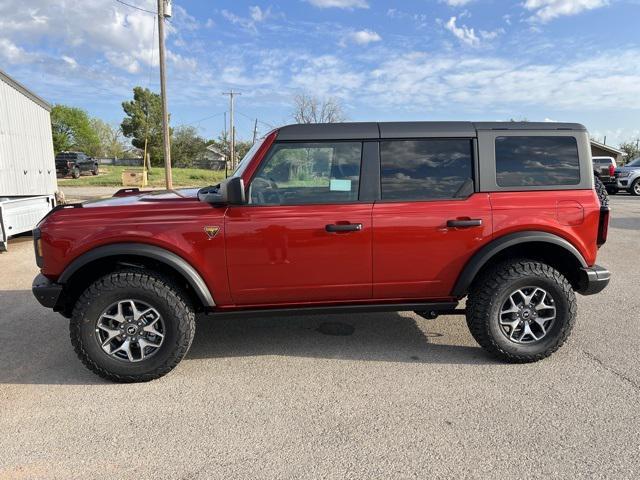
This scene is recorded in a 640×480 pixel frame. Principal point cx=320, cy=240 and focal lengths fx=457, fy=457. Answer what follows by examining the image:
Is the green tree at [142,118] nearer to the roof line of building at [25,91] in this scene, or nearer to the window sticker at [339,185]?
the roof line of building at [25,91]

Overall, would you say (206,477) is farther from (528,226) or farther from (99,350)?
(528,226)

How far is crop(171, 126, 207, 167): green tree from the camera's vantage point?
59450 millimetres

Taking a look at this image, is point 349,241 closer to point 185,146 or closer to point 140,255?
point 140,255

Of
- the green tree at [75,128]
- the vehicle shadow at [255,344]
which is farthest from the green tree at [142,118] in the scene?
the vehicle shadow at [255,344]

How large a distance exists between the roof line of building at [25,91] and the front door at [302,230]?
31.1 ft

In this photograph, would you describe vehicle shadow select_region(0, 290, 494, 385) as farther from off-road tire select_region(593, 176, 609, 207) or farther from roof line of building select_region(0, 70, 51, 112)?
roof line of building select_region(0, 70, 51, 112)

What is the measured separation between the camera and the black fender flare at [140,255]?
3199mm

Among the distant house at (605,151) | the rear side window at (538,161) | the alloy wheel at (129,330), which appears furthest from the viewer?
the distant house at (605,151)

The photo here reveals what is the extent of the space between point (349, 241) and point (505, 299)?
4.33 ft

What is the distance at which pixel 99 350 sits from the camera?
330 cm

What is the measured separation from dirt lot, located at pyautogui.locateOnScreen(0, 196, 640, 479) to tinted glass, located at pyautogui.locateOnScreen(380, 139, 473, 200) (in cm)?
135

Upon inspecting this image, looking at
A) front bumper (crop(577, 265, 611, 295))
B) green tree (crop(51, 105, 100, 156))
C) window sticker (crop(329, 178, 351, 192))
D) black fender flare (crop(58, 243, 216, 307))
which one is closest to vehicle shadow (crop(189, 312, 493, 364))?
black fender flare (crop(58, 243, 216, 307))

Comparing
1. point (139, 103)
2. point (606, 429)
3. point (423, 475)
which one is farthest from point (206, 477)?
point (139, 103)

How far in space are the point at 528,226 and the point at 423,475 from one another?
205 centimetres
